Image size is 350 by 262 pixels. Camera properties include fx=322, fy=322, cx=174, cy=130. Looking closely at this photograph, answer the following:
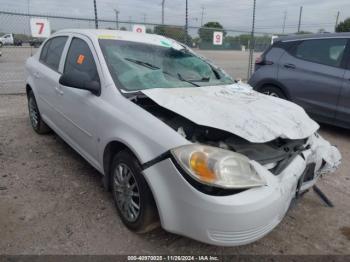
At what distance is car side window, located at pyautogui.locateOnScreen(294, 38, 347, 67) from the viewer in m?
5.31

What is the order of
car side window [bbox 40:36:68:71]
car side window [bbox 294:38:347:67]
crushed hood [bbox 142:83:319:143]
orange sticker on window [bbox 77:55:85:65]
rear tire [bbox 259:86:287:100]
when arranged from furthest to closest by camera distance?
rear tire [bbox 259:86:287:100] < car side window [bbox 294:38:347:67] < car side window [bbox 40:36:68:71] < orange sticker on window [bbox 77:55:85:65] < crushed hood [bbox 142:83:319:143]

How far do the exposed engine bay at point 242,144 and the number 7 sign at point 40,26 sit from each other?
681 centimetres

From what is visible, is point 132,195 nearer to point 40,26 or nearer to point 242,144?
point 242,144

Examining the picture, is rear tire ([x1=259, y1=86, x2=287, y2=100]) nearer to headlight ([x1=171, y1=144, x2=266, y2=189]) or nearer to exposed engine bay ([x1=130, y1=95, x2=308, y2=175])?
exposed engine bay ([x1=130, y1=95, x2=308, y2=175])

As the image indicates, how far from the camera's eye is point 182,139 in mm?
2148

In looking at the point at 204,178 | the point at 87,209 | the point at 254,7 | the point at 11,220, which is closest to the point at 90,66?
the point at 87,209

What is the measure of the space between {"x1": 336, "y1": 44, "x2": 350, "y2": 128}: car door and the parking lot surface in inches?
52.1

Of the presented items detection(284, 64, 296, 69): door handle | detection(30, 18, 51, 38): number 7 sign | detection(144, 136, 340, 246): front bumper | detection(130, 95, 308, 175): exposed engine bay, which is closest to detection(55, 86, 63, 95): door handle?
detection(130, 95, 308, 175): exposed engine bay

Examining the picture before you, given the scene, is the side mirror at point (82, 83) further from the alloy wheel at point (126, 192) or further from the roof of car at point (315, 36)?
the roof of car at point (315, 36)

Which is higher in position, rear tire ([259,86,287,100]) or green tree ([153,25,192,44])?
green tree ([153,25,192,44])

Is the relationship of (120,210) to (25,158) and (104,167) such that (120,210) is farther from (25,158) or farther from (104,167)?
(25,158)

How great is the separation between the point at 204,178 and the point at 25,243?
1.56 meters

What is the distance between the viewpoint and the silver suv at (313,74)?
5.20 metres

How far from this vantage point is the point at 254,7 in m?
11.3
